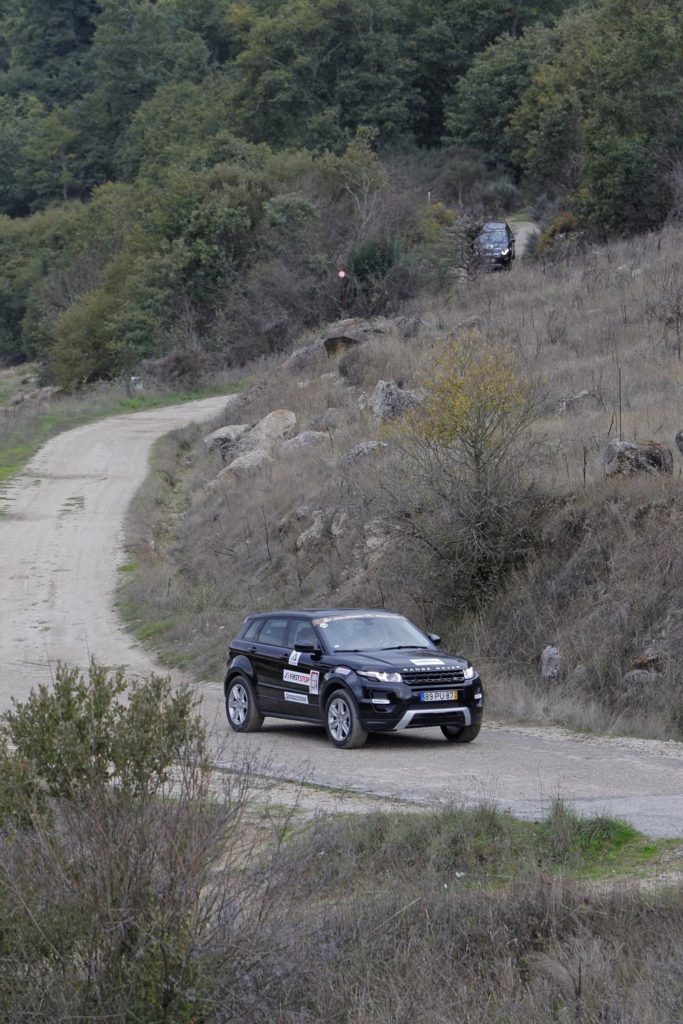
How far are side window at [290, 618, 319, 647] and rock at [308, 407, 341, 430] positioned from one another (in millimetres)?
18202

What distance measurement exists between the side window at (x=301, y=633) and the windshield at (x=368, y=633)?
0.12 meters

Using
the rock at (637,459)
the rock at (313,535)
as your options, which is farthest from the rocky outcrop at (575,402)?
the rock at (637,459)

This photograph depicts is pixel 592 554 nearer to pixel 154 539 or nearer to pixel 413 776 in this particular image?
pixel 413 776

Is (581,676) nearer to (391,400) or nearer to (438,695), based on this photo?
(438,695)

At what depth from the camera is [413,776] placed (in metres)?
12.8

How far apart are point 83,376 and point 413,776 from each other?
54359 mm

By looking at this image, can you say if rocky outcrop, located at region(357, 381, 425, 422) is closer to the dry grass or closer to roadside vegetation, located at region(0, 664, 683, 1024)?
the dry grass

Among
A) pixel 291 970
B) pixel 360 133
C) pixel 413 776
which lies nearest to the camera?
pixel 291 970

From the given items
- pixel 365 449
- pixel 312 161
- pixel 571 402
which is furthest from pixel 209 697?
pixel 312 161

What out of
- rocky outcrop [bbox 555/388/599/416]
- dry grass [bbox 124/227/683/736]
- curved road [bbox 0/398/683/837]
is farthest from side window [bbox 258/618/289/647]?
rocky outcrop [bbox 555/388/599/416]

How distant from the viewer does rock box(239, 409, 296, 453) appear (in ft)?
116

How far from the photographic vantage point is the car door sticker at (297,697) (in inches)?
601

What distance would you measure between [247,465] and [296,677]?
60.1 ft

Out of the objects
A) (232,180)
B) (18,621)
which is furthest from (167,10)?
(18,621)
